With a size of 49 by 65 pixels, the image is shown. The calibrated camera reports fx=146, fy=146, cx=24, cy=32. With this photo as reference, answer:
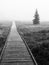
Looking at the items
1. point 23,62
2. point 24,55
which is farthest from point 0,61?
point 24,55

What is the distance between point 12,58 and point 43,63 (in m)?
1.97

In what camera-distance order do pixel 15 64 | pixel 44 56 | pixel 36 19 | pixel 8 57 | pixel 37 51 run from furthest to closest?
1. pixel 36 19
2. pixel 37 51
3. pixel 44 56
4. pixel 8 57
5. pixel 15 64

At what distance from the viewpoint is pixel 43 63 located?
8781 millimetres

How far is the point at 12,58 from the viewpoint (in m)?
9.21

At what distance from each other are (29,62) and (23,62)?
0.35 meters

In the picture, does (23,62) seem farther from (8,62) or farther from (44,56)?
(44,56)

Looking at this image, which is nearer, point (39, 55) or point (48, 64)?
point (48, 64)

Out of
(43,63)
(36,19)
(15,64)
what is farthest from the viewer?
(36,19)

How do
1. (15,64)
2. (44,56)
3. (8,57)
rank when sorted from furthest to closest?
(44,56) → (8,57) → (15,64)

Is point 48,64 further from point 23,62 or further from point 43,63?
point 23,62

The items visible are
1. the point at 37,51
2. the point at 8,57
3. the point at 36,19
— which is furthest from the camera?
the point at 36,19

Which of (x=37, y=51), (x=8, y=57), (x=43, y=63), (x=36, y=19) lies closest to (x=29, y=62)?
(x=43, y=63)

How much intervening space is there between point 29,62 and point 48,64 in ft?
3.77

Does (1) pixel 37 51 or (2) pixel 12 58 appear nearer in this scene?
(2) pixel 12 58
